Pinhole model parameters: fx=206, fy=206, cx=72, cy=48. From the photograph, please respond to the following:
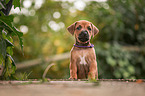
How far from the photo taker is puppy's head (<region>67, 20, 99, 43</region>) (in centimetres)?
273

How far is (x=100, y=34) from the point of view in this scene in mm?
6961

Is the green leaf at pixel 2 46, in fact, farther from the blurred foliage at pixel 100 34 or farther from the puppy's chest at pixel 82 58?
the blurred foliage at pixel 100 34

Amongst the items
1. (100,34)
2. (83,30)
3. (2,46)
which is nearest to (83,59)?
(83,30)

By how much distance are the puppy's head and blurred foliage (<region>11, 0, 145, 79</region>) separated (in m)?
3.64

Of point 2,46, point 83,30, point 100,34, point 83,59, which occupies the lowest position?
point 83,59

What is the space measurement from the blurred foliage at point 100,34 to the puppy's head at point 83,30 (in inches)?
144

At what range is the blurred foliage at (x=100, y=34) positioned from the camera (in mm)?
6641

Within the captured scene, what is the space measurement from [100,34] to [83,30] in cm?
425

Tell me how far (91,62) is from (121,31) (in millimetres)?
4557

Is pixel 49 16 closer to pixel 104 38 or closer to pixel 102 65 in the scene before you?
pixel 104 38

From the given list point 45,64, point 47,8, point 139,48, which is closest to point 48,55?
point 45,64

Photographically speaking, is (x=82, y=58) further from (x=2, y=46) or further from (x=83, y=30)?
(x=2, y=46)

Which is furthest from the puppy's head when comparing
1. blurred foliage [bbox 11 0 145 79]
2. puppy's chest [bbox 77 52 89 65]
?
blurred foliage [bbox 11 0 145 79]

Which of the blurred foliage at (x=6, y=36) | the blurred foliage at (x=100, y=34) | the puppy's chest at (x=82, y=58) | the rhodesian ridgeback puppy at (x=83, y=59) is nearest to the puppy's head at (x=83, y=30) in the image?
the rhodesian ridgeback puppy at (x=83, y=59)
